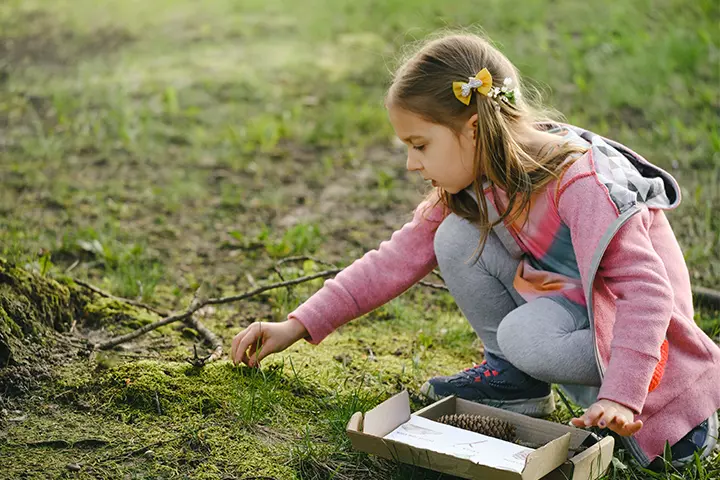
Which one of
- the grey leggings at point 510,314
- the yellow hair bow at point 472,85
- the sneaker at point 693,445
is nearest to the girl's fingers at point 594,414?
the grey leggings at point 510,314

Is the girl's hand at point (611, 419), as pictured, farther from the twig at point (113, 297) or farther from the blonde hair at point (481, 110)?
the twig at point (113, 297)

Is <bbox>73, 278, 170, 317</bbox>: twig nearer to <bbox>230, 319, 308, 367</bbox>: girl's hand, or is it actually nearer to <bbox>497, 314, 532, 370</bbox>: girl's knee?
<bbox>230, 319, 308, 367</bbox>: girl's hand

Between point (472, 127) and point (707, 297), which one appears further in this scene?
point (707, 297)

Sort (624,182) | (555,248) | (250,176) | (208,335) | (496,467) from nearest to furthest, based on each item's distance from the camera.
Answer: (496,467), (624,182), (555,248), (208,335), (250,176)

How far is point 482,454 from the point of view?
2.20 metres

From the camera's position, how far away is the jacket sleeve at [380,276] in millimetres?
2658

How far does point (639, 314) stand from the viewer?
6.99 ft

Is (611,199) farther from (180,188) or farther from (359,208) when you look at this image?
(180,188)

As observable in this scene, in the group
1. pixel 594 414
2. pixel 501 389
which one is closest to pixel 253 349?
pixel 501 389

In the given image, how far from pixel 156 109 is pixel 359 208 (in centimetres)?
182

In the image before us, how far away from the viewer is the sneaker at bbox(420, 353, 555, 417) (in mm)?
2645

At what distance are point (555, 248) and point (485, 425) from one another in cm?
51

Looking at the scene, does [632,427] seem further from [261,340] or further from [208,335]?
[208,335]

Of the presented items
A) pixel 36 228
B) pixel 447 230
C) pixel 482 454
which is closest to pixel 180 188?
pixel 36 228
